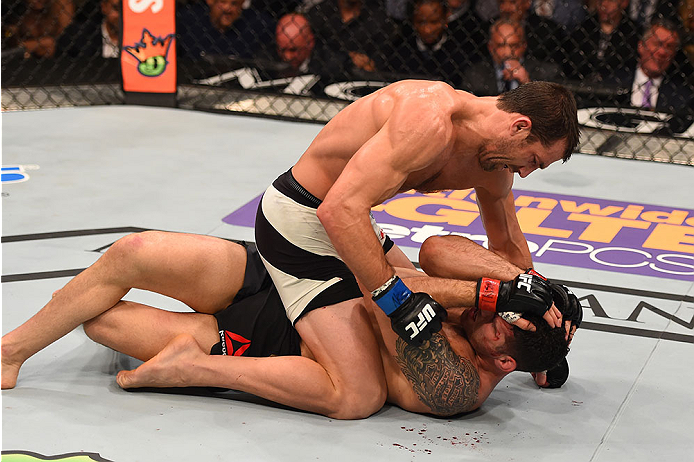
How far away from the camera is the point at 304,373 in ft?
6.51

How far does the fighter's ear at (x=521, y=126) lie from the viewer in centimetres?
190

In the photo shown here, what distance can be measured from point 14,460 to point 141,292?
2.93 feet

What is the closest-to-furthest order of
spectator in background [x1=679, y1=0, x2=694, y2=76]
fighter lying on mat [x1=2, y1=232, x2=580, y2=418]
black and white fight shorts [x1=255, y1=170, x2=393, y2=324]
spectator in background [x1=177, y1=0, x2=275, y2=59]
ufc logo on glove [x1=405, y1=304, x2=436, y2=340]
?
ufc logo on glove [x1=405, y1=304, x2=436, y2=340] < fighter lying on mat [x1=2, y1=232, x2=580, y2=418] < black and white fight shorts [x1=255, y1=170, x2=393, y2=324] < spectator in background [x1=679, y1=0, x2=694, y2=76] < spectator in background [x1=177, y1=0, x2=275, y2=59]

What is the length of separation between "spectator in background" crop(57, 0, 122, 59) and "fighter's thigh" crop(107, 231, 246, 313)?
336 centimetres

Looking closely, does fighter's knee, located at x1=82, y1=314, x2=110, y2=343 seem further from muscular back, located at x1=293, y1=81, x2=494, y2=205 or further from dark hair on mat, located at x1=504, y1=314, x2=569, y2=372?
dark hair on mat, located at x1=504, y1=314, x2=569, y2=372

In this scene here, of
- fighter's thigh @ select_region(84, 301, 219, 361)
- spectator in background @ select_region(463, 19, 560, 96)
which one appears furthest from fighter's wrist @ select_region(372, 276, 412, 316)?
spectator in background @ select_region(463, 19, 560, 96)

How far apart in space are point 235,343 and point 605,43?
3.18m

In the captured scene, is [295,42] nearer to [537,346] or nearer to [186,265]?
[186,265]

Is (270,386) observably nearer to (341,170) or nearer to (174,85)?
(341,170)

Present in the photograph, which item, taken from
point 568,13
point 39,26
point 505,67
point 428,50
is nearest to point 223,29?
point 39,26

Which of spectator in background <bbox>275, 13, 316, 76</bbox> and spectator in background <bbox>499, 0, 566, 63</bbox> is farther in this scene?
spectator in background <bbox>275, 13, 316, 76</bbox>

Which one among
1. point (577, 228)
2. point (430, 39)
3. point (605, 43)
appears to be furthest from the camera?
point (430, 39)

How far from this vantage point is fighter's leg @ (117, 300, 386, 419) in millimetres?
1986

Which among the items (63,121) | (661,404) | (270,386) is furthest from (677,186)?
(63,121)
